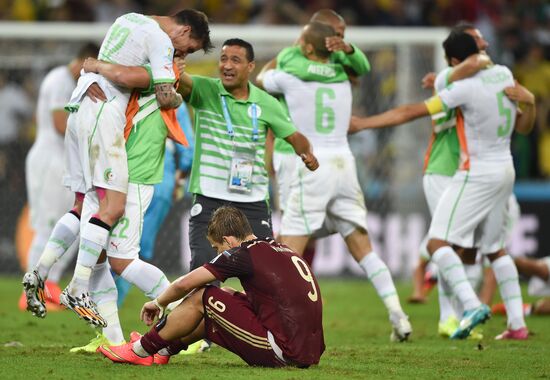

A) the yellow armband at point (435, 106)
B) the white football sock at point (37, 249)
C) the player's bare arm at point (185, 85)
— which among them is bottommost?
the white football sock at point (37, 249)

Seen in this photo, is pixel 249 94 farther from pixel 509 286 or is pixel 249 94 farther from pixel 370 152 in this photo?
pixel 370 152

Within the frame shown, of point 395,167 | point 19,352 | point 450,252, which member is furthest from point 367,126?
point 395,167

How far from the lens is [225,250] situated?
24.5 ft

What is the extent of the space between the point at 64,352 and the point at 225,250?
191 cm

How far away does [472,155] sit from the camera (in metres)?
10.5

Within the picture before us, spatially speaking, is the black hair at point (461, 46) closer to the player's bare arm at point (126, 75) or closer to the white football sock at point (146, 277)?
the player's bare arm at point (126, 75)

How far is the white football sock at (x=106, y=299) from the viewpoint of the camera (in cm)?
853

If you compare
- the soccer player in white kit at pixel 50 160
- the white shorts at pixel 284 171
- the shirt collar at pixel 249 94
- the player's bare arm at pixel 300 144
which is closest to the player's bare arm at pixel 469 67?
the white shorts at pixel 284 171

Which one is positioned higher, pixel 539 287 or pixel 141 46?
pixel 141 46

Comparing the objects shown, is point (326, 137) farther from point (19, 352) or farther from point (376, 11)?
point (376, 11)

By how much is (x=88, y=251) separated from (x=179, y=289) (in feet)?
3.58

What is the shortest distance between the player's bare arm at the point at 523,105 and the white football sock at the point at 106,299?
3912mm

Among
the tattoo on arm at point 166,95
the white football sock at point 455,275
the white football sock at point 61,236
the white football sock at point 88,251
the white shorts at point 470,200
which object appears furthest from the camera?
the white shorts at point 470,200

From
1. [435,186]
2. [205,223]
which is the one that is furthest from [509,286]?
[205,223]
